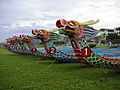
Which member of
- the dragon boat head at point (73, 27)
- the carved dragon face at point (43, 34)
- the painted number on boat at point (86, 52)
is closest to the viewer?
the painted number on boat at point (86, 52)

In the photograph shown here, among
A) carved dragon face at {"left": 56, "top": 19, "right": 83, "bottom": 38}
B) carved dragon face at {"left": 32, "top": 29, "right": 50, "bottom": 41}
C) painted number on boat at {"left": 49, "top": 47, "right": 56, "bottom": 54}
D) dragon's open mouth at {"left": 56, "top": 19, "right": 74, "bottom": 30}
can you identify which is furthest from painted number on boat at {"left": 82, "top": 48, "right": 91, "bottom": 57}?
carved dragon face at {"left": 32, "top": 29, "right": 50, "bottom": 41}

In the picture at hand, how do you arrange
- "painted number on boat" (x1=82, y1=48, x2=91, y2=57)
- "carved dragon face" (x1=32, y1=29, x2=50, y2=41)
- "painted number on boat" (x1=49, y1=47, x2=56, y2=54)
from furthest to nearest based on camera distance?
"carved dragon face" (x1=32, y1=29, x2=50, y2=41)
"painted number on boat" (x1=49, y1=47, x2=56, y2=54)
"painted number on boat" (x1=82, y1=48, x2=91, y2=57)

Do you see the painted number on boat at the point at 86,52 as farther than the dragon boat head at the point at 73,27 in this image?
No

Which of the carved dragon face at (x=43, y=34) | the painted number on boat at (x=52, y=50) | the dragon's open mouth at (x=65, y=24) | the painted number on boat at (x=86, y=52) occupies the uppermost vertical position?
the dragon's open mouth at (x=65, y=24)

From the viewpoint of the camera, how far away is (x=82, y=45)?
6781mm

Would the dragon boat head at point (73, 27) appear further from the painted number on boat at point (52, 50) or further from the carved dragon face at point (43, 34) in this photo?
the carved dragon face at point (43, 34)

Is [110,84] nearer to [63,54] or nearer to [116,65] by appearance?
[116,65]

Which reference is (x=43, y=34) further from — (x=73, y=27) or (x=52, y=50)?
(x=73, y=27)

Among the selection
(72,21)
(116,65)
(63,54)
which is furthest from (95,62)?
(63,54)

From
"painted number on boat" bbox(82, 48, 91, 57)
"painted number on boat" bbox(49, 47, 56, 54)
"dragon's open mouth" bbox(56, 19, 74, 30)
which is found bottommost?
"painted number on boat" bbox(49, 47, 56, 54)

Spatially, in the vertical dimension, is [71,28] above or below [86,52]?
above

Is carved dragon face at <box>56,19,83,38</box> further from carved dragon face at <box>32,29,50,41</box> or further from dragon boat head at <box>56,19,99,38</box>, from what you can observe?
carved dragon face at <box>32,29,50,41</box>

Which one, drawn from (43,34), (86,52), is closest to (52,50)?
(43,34)

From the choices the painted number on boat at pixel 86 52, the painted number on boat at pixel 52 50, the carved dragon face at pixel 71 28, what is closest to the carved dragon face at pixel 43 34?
the painted number on boat at pixel 52 50
